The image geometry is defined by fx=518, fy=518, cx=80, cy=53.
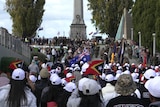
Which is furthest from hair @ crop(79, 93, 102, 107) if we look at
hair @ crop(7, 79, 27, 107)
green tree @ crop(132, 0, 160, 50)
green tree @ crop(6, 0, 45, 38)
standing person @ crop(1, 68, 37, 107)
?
green tree @ crop(6, 0, 45, 38)

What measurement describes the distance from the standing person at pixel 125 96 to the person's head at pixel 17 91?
1.37 m

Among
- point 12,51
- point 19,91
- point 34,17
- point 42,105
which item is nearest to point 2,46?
Result: point 12,51

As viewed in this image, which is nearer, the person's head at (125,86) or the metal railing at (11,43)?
the person's head at (125,86)

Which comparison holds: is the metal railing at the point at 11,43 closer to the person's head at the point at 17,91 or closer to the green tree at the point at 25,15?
the person's head at the point at 17,91

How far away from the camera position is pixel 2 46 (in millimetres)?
28547

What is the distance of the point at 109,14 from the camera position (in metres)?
73.6

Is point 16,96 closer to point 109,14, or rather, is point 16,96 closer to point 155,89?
point 155,89

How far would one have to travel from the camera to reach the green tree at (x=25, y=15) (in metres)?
73.4

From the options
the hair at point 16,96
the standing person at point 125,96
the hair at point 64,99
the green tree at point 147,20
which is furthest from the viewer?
the green tree at point 147,20

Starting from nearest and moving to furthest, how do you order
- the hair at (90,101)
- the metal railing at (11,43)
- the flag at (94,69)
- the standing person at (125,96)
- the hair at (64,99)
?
the standing person at (125,96), the hair at (90,101), the hair at (64,99), the flag at (94,69), the metal railing at (11,43)

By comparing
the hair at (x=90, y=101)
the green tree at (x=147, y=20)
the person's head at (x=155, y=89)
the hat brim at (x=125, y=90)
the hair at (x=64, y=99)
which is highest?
the green tree at (x=147, y=20)

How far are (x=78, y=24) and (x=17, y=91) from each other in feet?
248

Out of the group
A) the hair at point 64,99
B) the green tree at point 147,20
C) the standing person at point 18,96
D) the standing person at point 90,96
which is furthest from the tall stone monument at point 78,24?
the standing person at point 90,96

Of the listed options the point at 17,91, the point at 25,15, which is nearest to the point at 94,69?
the point at 17,91
